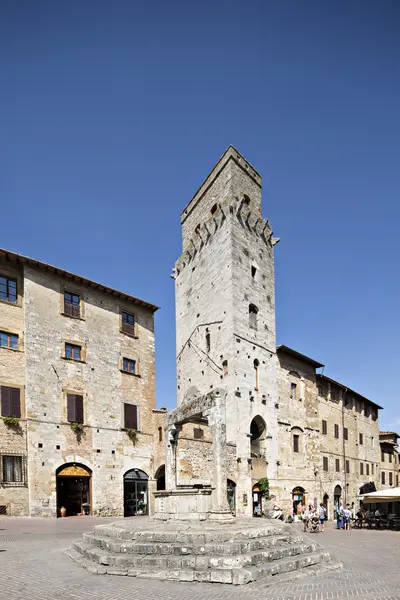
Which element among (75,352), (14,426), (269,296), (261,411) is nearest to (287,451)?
(261,411)

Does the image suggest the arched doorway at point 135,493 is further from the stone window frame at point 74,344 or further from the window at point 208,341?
the window at point 208,341

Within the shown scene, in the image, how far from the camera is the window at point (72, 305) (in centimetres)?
2778

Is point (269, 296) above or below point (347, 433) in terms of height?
above

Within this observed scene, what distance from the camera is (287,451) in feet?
102

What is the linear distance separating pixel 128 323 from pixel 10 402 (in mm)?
9319

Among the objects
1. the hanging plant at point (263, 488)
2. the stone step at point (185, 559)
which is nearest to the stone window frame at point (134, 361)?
the hanging plant at point (263, 488)

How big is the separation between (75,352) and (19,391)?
13.4 ft

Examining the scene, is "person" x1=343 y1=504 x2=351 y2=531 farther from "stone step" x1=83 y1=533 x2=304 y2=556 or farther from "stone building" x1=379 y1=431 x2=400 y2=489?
"stone building" x1=379 y1=431 x2=400 y2=489

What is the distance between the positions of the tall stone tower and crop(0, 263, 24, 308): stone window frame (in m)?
11.1

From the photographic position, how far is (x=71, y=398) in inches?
1040

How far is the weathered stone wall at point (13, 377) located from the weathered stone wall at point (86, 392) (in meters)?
0.32

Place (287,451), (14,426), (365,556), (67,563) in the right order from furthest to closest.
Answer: (287,451) < (14,426) < (365,556) < (67,563)

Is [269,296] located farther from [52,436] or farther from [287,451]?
[52,436]

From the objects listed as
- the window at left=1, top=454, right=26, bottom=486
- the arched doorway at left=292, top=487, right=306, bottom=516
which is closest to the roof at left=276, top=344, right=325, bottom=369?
the arched doorway at left=292, top=487, right=306, bottom=516
